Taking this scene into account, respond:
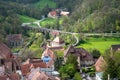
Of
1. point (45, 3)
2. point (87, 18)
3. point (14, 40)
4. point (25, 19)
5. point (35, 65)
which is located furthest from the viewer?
point (45, 3)

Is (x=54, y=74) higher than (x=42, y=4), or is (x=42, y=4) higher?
(x=42, y=4)

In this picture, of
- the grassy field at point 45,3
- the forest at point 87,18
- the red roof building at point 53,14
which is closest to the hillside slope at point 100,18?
the forest at point 87,18

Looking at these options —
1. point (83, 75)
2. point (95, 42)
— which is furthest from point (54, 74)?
point (95, 42)

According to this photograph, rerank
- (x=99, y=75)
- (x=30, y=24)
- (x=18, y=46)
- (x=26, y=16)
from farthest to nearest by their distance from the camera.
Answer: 1. (x=26, y=16)
2. (x=30, y=24)
3. (x=18, y=46)
4. (x=99, y=75)

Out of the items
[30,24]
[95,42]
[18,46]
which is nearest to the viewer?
[95,42]

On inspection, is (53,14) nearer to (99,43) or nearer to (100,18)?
(100,18)

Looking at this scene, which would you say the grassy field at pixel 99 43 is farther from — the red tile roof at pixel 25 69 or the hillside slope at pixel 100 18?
the red tile roof at pixel 25 69

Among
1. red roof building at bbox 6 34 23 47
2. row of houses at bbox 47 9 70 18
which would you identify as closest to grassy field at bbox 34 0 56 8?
row of houses at bbox 47 9 70 18

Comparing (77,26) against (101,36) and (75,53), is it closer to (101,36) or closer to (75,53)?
(101,36)

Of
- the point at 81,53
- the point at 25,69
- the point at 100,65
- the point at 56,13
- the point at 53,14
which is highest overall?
the point at 56,13

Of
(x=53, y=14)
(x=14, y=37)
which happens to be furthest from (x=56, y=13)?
(x=14, y=37)

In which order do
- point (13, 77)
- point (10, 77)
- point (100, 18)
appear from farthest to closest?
1. point (100, 18)
2. point (13, 77)
3. point (10, 77)
